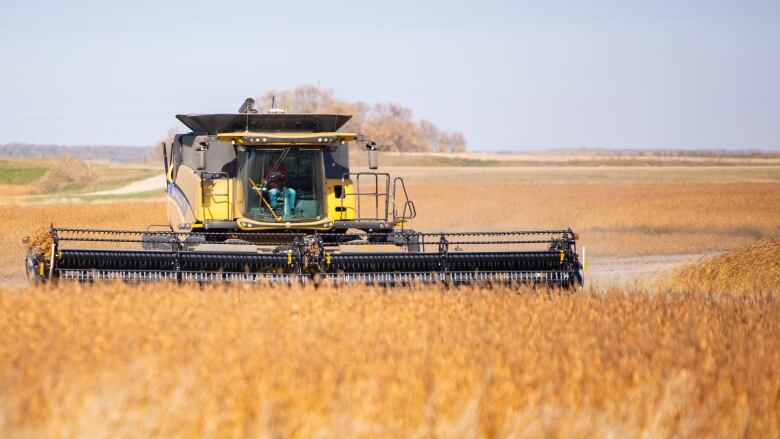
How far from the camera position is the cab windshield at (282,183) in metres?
14.0

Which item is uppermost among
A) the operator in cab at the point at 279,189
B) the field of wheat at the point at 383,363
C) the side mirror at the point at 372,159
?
the side mirror at the point at 372,159

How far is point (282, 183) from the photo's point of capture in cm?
1423

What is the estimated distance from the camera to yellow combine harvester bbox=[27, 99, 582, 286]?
12266 mm

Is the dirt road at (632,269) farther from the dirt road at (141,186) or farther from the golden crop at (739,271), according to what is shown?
the dirt road at (141,186)

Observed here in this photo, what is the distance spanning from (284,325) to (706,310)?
374cm

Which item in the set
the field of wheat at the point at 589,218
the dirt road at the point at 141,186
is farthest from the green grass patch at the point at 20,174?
the field of wheat at the point at 589,218

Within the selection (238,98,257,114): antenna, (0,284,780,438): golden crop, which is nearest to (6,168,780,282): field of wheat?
(238,98,257,114): antenna

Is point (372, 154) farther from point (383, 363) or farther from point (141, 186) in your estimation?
point (141, 186)

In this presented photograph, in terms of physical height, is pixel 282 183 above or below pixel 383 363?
above

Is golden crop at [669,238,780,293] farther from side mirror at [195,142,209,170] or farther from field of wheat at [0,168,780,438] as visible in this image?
side mirror at [195,142,209,170]

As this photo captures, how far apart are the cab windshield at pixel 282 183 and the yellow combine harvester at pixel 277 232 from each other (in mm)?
13

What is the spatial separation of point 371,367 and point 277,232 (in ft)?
25.1

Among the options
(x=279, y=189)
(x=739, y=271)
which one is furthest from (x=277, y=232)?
(x=739, y=271)

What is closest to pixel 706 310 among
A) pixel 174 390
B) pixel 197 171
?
pixel 174 390
